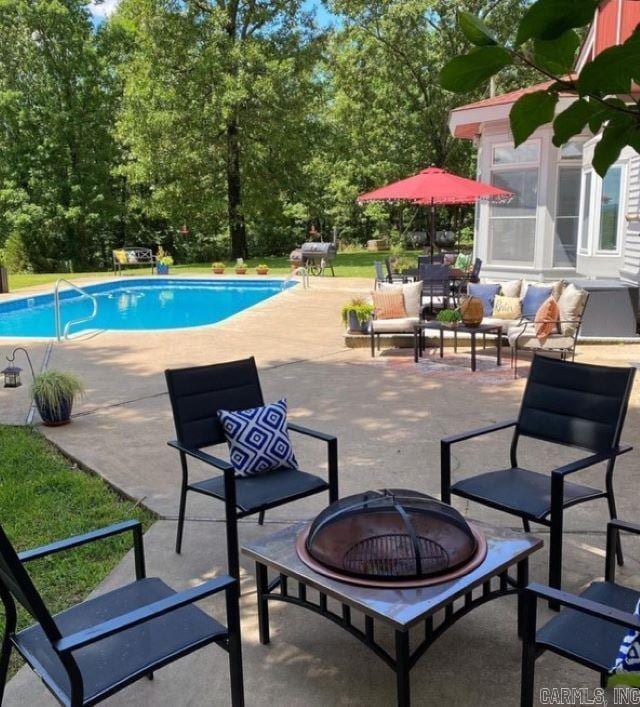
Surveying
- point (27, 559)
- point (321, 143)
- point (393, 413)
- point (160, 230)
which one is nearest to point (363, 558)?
point (27, 559)

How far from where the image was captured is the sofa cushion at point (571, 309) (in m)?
7.91

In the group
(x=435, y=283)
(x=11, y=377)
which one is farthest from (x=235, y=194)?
(x=11, y=377)

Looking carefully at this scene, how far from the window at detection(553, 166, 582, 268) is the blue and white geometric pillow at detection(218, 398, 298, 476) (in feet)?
32.6

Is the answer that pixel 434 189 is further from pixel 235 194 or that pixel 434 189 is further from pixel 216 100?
pixel 235 194

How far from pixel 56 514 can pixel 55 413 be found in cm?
198

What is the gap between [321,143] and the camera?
26.1 metres

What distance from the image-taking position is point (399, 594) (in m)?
2.31

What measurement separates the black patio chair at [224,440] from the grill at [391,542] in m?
0.64

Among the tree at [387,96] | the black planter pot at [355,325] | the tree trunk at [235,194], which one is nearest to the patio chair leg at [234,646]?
the black planter pot at [355,325]

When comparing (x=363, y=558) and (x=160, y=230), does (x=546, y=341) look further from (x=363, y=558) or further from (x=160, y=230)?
(x=160, y=230)

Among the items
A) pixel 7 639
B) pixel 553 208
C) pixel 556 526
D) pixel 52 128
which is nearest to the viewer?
pixel 7 639

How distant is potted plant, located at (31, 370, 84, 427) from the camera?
5.85 meters

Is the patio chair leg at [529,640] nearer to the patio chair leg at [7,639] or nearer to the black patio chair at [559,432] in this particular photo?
the black patio chair at [559,432]

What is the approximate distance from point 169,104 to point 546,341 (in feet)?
63.0
